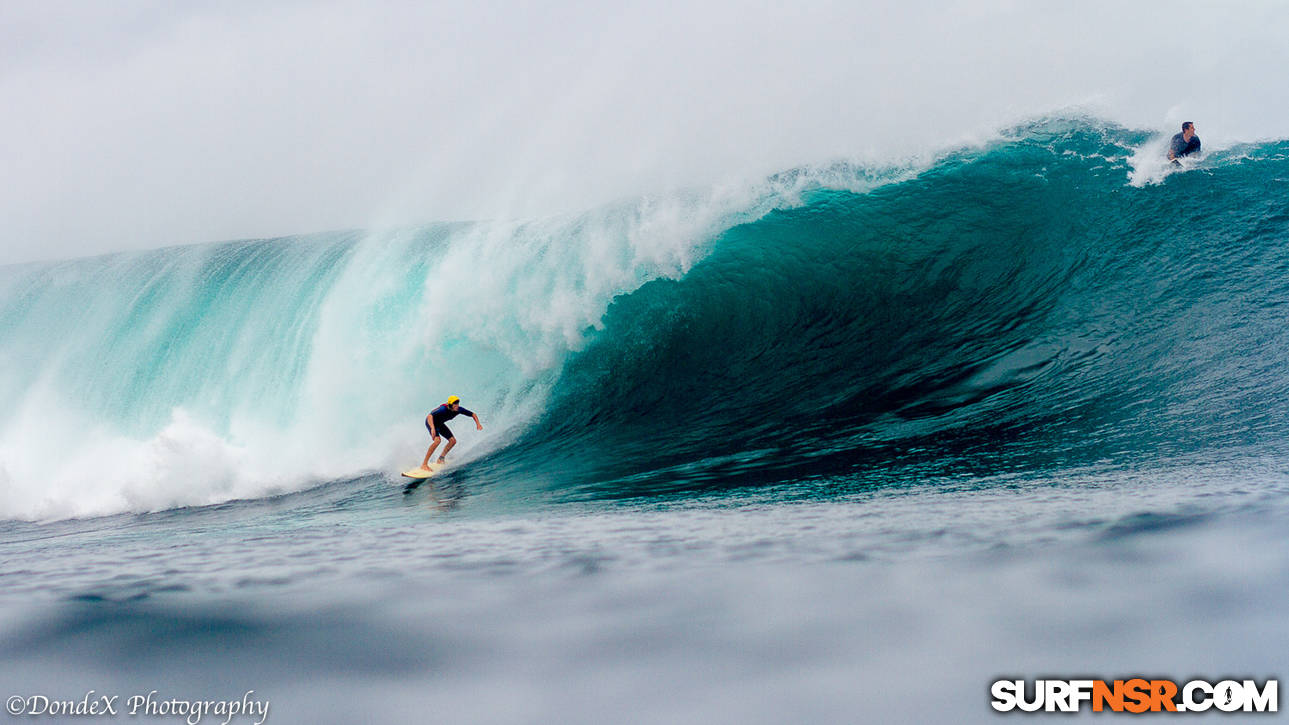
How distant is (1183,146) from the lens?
39.3 feet

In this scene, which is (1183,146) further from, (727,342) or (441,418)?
(441,418)

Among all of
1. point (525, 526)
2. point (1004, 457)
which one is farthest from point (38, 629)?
point (1004, 457)

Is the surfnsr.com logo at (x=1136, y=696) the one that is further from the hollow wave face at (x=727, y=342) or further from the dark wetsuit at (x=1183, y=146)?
the dark wetsuit at (x=1183, y=146)

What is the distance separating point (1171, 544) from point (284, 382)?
12382 mm

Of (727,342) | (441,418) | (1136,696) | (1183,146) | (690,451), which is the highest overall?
(1183,146)

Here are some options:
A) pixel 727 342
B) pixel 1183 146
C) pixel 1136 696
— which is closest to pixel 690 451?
pixel 727 342

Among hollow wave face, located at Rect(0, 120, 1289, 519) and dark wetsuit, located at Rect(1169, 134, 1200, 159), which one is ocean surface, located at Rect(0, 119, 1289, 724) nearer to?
hollow wave face, located at Rect(0, 120, 1289, 519)

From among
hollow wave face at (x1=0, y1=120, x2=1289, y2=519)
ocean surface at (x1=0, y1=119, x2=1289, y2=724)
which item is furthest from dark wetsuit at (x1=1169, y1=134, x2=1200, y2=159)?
ocean surface at (x1=0, y1=119, x2=1289, y2=724)

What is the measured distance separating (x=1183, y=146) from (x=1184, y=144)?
0.03 m

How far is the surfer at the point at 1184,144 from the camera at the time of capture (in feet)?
39.2

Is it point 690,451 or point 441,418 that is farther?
point 441,418

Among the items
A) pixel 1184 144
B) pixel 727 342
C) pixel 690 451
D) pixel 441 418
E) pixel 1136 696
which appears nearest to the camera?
pixel 1136 696

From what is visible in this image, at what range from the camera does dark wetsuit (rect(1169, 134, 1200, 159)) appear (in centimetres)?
1198

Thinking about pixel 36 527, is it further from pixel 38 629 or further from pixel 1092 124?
pixel 1092 124
